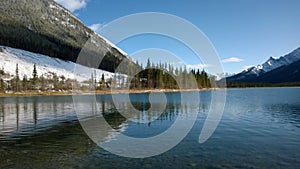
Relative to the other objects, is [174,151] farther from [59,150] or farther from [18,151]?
[18,151]

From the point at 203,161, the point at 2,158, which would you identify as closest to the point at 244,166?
the point at 203,161

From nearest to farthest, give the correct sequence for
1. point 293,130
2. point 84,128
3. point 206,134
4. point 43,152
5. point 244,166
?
point 244,166, point 43,152, point 206,134, point 293,130, point 84,128

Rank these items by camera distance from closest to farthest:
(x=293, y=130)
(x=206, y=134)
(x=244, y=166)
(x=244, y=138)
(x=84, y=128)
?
(x=244, y=166) → (x=244, y=138) → (x=206, y=134) → (x=293, y=130) → (x=84, y=128)

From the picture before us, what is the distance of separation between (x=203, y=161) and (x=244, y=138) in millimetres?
10470

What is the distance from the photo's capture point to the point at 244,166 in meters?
18.3

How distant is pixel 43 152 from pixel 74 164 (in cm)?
496

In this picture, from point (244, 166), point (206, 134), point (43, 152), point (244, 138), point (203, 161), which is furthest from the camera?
point (206, 134)

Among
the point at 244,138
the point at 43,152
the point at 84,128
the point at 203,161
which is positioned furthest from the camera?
the point at 84,128

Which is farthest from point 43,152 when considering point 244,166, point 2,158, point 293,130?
point 293,130

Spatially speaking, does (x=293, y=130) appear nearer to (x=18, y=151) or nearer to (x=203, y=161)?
(x=203, y=161)

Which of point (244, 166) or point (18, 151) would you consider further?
point (18, 151)

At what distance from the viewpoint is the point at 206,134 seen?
30375 millimetres

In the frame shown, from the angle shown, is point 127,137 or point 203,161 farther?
point 127,137

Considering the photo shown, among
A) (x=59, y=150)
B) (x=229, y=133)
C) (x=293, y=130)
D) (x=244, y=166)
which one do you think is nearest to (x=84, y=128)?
(x=59, y=150)
